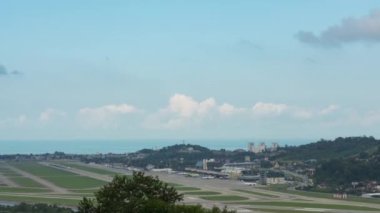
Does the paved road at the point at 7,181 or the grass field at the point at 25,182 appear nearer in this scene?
the grass field at the point at 25,182

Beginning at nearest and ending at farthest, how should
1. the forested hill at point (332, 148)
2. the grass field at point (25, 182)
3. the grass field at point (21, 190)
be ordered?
the grass field at point (21, 190), the grass field at point (25, 182), the forested hill at point (332, 148)

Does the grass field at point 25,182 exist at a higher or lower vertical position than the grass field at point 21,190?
higher

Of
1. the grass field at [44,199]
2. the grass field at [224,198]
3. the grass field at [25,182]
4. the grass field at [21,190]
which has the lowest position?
the grass field at [44,199]

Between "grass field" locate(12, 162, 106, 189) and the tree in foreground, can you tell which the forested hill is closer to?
"grass field" locate(12, 162, 106, 189)

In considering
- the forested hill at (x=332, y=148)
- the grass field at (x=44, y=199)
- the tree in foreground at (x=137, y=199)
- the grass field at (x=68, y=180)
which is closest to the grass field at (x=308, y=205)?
the grass field at (x=44, y=199)

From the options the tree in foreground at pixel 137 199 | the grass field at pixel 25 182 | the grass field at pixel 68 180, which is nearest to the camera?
the tree in foreground at pixel 137 199

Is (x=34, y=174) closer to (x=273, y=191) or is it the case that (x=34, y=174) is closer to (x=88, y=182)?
(x=88, y=182)

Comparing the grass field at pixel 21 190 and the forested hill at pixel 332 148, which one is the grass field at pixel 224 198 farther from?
the forested hill at pixel 332 148
